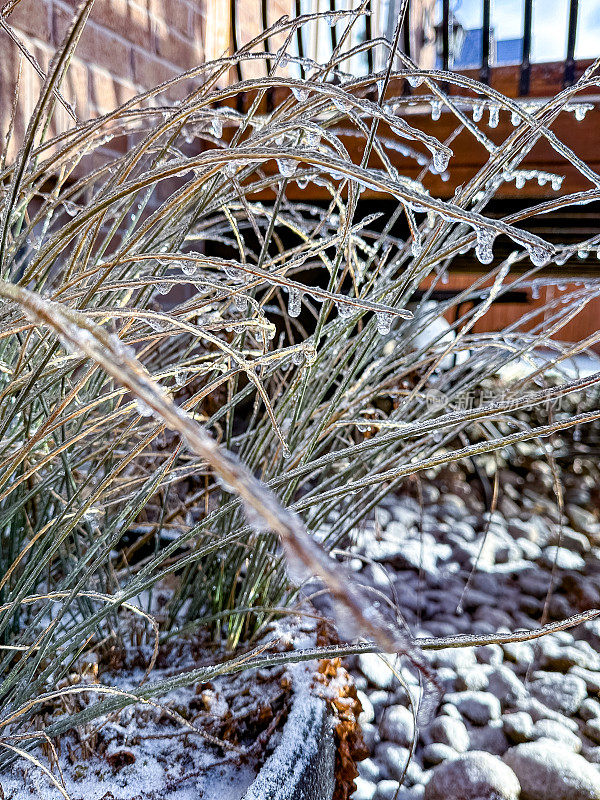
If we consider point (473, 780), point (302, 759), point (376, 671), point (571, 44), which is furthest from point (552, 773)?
point (571, 44)

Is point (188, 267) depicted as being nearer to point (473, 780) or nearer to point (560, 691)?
point (473, 780)

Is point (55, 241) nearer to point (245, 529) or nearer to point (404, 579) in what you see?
point (245, 529)

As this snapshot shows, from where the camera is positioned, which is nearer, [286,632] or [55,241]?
[55,241]

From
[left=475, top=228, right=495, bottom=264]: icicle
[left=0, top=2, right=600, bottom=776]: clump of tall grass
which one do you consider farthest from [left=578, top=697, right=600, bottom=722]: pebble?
[left=475, top=228, right=495, bottom=264]: icicle

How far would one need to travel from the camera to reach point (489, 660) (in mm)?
1076

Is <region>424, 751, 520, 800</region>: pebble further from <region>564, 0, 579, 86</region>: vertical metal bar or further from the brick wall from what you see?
<region>564, 0, 579, 86</region>: vertical metal bar

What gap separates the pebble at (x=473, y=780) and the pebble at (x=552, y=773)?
22 millimetres

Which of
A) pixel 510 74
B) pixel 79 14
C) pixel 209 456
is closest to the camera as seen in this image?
pixel 209 456

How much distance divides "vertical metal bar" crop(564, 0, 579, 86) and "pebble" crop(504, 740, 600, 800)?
1.51m

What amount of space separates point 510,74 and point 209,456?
1.92 meters

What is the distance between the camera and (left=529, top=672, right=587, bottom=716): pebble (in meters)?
0.95

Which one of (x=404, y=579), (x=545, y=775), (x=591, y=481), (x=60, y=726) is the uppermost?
(x=60, y=726)

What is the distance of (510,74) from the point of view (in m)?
1.76

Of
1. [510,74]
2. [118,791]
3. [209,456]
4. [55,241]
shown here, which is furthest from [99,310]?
[510,74]
